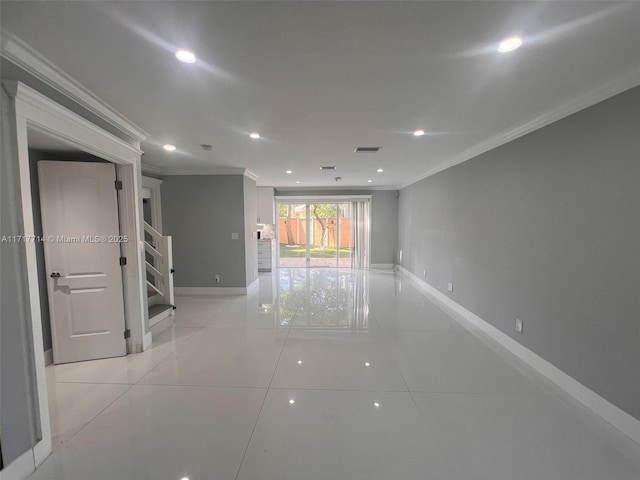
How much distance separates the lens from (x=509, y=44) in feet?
5.30

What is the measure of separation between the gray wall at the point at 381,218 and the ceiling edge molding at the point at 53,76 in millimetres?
6091

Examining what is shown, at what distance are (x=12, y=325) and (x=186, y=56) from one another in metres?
1.86

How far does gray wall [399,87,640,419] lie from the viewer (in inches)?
78.2

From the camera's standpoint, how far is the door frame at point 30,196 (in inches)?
66.6

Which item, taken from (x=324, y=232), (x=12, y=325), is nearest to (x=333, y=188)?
(x=324, y=232)

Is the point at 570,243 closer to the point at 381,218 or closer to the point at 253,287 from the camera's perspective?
the point at 253,287

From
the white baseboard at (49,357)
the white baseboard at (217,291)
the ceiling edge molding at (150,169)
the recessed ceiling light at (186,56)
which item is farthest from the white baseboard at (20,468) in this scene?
the ceiling edge molding at (150,169)

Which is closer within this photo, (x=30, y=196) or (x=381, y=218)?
(x=30, y=196)

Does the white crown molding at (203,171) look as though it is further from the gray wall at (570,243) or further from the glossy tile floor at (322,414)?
the gray wall at (570,243)

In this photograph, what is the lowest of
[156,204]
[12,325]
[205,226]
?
[12,325]

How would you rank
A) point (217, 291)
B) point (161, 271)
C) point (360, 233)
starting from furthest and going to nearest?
point (360, 233)
point (217, 291)
point (161, 271)

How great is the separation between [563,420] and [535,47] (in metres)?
2.57

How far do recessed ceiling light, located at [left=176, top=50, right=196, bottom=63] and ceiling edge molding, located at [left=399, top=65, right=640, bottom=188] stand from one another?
2812 mm

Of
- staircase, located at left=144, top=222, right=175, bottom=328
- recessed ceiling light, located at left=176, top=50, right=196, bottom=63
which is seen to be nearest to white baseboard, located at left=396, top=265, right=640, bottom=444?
recessed ceiling light, located at left=176, top=50, right=196, bottom=63
